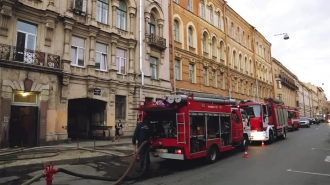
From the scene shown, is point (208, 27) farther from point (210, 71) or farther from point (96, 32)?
point (96, 32)

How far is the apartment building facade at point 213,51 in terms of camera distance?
27078 millimetres

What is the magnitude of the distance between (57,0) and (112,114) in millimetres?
8680

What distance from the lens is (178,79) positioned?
86.7 feet

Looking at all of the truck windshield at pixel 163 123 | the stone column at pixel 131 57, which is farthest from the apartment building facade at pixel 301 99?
the truck windshield at pixel 163 123

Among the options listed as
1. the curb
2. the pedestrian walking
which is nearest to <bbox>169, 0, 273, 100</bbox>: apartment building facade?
the pedestrian walking

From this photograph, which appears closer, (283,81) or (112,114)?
(112,114)

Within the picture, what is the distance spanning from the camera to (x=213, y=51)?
1302 inches

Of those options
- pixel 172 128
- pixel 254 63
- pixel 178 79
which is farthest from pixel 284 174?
pixel 254 63

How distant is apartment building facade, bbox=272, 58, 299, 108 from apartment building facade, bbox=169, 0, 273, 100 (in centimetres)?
1162

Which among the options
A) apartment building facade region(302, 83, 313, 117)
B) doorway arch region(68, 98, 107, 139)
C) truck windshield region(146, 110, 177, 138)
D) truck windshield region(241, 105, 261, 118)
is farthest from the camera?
apartment building facade region(302, 83, 313, 117)

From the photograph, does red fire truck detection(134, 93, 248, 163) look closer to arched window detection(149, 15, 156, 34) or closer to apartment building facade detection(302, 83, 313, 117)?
arched window detection(149, 15, 156, 34)

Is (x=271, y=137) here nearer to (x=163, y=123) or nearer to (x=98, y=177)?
(x=163, y=123)

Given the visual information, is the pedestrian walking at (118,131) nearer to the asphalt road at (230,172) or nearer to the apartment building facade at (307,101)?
the asphalt road at (230,172)

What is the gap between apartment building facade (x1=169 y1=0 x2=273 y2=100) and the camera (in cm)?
2708
